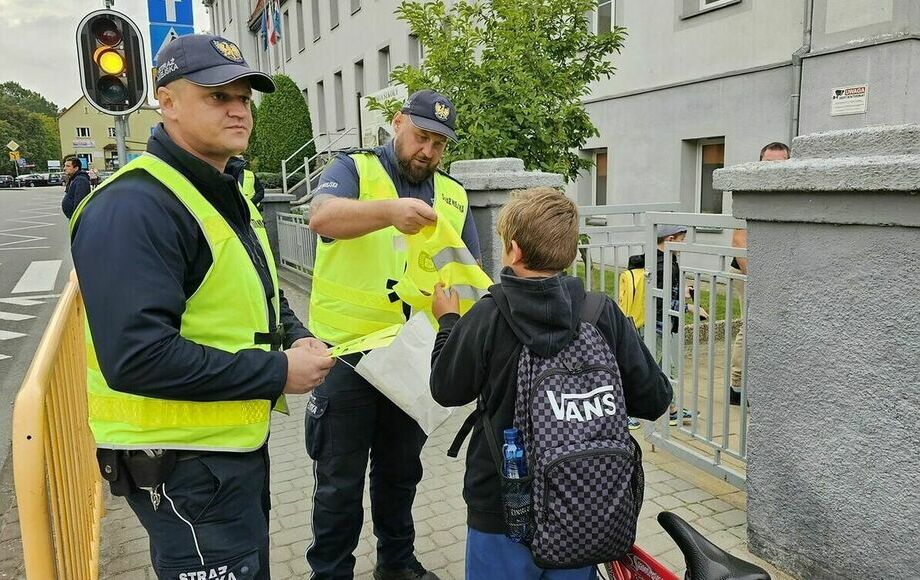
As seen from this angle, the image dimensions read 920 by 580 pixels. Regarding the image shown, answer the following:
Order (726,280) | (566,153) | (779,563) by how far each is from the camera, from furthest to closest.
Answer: (566,153) < (726,280) < (779,563)

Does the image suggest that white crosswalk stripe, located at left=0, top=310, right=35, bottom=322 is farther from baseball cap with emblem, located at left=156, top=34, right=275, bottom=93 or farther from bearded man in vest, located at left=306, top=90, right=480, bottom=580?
baseball cap with emblem, located at left=156, top=34, right=275, bottom=93

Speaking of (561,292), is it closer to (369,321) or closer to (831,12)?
(369,321)

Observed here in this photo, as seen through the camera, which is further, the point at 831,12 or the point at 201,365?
the point at 831,12

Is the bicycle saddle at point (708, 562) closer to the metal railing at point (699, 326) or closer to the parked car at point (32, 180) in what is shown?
the metal railing at point (699, 326)

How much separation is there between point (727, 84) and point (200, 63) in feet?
32.0

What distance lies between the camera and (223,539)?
1.91 metres

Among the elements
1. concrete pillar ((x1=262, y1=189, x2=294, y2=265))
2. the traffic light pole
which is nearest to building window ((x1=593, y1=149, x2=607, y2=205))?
concrete pillar ((x1=262, y1=189, x2=294, y2=265))

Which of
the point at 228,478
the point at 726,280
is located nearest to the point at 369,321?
the point at 228,478

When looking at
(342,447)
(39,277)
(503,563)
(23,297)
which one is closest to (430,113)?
(342,447)

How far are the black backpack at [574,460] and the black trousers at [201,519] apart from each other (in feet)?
2.49

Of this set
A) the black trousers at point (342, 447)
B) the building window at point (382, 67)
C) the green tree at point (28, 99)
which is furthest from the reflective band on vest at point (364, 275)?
the green tree at point (28, 99)

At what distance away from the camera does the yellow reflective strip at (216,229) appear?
1.86 meters

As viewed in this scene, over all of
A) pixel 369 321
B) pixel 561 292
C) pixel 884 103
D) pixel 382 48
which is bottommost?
pixel 369 321

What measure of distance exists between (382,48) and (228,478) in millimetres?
20810
